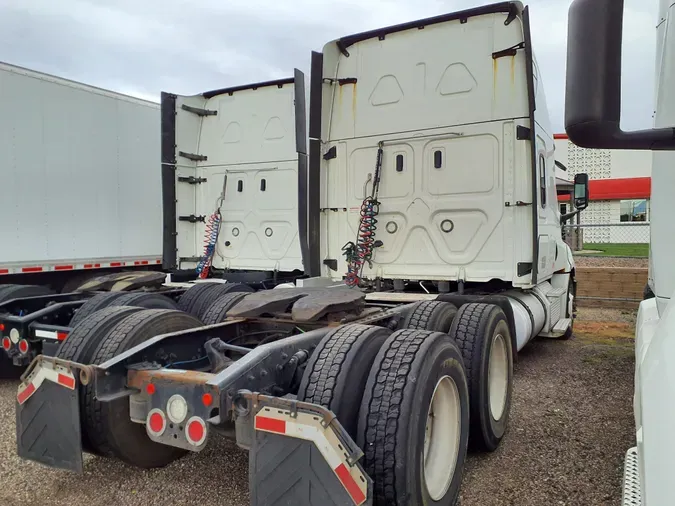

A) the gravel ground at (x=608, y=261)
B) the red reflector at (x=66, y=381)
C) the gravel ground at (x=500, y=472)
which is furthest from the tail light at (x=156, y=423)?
the gravel ground at (x=608, y=261)

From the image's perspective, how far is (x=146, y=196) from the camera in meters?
9.10

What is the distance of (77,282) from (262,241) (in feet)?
10.3

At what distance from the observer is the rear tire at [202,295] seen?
5.32 m

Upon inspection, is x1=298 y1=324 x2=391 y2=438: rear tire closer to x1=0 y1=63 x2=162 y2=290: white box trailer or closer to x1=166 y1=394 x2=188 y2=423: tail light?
x1=166 y1=394 x2=188 y2=423: tail light

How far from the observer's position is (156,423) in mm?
2639

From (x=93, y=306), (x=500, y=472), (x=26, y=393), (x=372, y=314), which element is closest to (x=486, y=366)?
(x=500, y=472)

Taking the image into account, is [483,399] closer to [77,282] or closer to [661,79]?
[661,79]

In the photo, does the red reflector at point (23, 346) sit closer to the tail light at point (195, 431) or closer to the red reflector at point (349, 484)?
the tail light at point (195, 431)

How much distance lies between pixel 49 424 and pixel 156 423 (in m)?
0.64

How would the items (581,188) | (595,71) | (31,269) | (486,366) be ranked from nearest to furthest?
(595,71) → (486,366) → (581,188) → (31,269)

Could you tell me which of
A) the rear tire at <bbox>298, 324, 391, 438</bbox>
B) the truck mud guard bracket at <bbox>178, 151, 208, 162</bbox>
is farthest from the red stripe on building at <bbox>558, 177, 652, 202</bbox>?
the rear tire at <bbox>298, 324, 391, 438</bbox>

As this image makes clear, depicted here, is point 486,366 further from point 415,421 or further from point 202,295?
point 202,295

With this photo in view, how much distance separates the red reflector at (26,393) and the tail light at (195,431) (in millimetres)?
970

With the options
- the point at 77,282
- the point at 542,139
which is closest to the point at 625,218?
the point at 542,139
